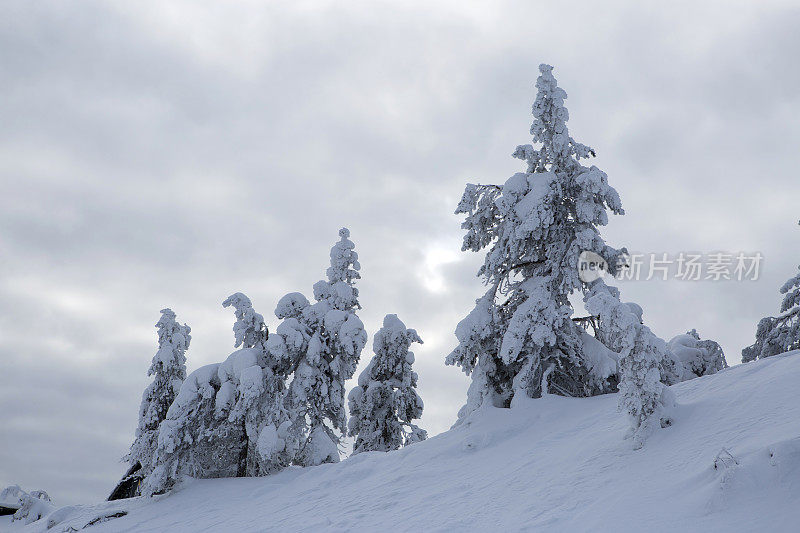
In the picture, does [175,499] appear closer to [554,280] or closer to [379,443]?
[379,443]

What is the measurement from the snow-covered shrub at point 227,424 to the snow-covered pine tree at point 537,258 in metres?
6.41

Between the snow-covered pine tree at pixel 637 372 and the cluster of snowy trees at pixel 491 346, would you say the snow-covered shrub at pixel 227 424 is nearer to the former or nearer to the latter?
the cluster of snowy trees at pixel 491 346

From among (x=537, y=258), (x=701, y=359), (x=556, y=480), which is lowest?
(x=556, y=480)

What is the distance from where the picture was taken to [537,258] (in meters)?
21.1

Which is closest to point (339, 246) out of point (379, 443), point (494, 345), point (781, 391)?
point (379, 443)

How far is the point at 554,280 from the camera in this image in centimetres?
2058

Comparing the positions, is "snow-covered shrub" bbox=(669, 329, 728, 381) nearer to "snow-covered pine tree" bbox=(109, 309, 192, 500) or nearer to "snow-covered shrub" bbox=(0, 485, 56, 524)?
"snow-covered pine tree" bbox=(109, 309, 192, 500)

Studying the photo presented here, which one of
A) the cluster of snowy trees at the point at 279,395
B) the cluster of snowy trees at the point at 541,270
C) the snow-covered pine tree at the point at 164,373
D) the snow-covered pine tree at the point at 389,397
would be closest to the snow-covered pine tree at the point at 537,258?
the cluster of snowy trees at the point at 541,270

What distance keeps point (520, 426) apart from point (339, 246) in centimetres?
1391

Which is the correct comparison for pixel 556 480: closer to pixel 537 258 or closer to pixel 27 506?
pixel 537 258

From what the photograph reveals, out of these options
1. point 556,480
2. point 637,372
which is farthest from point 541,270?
point 556,480

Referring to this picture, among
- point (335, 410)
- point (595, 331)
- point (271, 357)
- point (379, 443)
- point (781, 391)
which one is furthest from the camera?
point (379, 443)

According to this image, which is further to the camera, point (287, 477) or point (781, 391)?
point (287, 477)

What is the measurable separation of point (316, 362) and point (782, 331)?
17.8 meters
